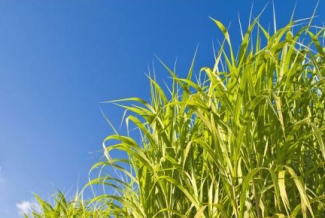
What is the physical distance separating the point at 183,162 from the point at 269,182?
0.31 meters

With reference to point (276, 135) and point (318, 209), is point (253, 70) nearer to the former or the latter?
point (276, 135)

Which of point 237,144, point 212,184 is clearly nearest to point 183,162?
point 212,184

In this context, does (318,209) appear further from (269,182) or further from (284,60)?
(284,60)

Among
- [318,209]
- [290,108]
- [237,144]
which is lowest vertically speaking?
[318,209]

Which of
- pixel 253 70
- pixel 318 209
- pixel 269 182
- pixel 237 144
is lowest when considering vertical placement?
pixel 318 209

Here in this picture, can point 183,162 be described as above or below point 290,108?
below

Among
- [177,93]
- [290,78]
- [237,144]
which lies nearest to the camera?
[237,144]

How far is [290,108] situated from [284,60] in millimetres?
176

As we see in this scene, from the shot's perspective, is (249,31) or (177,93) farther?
(177,93)

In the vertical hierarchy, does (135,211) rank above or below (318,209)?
above

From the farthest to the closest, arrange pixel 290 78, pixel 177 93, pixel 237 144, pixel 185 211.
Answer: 1. pixel 177 93
2. pixel 185 211
3. pixel 290 78
4. pixel 237 144

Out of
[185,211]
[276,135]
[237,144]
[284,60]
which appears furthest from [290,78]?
[185,211]

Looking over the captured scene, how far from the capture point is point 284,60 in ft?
5.76

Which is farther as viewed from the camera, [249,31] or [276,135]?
[249,31]
